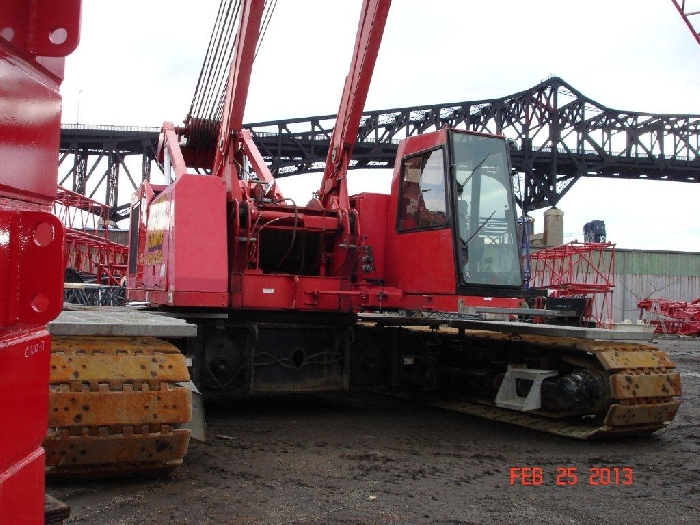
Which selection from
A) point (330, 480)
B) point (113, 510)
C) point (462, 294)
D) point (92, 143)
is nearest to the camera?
point (113, 510)

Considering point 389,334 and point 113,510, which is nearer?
point 113,510

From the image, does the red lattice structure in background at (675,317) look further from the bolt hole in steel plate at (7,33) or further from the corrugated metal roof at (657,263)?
the bolt hole in steel plate at (7,33)

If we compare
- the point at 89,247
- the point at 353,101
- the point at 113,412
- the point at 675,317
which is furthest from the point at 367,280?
the point at 675,317

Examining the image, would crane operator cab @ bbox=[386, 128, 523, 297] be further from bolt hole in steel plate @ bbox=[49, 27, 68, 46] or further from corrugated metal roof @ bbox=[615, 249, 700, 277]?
corrugated metal roof @ bbox=[615, 249, 700, 277]

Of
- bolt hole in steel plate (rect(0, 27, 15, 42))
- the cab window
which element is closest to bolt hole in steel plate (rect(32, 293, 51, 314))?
bolt hole in steel plate (rect(0, 27, 15, 42))

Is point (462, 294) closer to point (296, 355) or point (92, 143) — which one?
point (296, 355)

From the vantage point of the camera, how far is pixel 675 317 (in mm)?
30984

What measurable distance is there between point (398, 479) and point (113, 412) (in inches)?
75.0

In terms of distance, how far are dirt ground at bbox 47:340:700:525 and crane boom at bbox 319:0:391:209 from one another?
2592mm

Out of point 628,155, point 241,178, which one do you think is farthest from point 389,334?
point 628,155

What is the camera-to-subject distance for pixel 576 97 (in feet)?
218

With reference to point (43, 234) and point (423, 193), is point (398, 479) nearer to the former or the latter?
point (423, 193)

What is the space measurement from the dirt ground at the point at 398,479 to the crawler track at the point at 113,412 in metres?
0.19

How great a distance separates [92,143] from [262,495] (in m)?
42.3
